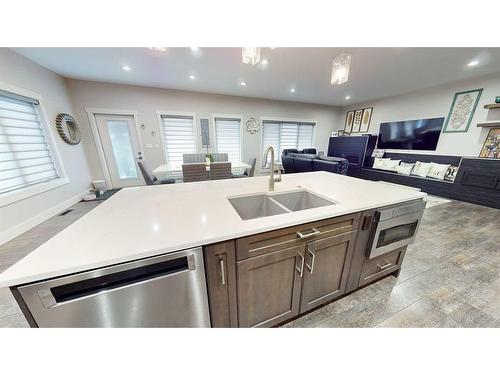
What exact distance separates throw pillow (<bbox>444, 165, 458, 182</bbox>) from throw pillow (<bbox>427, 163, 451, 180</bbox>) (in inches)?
1.7

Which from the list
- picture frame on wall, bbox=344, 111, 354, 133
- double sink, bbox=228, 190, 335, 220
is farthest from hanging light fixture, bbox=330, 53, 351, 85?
picture frame on wall, bbox=344, 111, 354, 133

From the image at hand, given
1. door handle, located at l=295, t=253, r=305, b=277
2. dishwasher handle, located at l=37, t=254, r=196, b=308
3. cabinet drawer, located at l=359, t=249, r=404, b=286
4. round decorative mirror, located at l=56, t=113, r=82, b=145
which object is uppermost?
round decorative mirror, located at l=56, t=113, r=82, b=145

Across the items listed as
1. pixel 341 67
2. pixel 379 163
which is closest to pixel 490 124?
pixel 379 163

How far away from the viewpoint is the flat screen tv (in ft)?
13.2

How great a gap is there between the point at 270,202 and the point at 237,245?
0.61 metres

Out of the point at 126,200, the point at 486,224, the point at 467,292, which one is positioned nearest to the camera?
the point at 126,200

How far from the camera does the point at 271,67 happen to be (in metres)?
3.03

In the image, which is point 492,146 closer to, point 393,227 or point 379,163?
point 379,163

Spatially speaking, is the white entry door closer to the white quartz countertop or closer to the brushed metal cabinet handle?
the white quartz countertop

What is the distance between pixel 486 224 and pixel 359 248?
10.2 feet

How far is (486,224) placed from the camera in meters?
2.51
